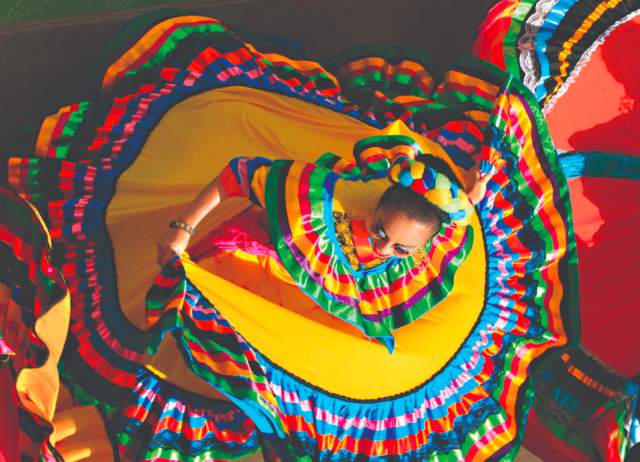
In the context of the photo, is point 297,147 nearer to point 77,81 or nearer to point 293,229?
point 293,229

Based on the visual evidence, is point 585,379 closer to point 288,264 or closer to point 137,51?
point 288,264

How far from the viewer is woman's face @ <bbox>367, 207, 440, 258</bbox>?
155 cm

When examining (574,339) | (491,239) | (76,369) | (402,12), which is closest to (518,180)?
(491,239)

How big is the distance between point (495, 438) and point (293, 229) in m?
0.75

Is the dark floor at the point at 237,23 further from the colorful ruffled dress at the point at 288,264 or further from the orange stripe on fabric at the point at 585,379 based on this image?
the orange stripe on fabric at the point at 585,379

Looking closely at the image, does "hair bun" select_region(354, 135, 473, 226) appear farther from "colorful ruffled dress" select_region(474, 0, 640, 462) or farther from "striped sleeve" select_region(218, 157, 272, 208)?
"colorful ruffled dress" select_region(474, 0, 640, 462)

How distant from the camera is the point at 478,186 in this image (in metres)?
1.86

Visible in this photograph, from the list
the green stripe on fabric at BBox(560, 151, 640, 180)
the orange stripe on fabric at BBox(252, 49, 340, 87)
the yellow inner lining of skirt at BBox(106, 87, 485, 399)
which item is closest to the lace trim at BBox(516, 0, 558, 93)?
the green stripe on fabric at BBox(560, 151, 640, 180)

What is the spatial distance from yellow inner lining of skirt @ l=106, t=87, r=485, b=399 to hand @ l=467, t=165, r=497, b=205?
0.25ft

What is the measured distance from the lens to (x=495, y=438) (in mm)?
1965

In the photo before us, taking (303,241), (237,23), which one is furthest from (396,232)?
(237,23)

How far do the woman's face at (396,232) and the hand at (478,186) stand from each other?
0.89ft

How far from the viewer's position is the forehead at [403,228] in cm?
155

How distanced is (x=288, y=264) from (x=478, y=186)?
1.59 ft
